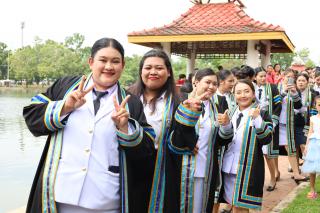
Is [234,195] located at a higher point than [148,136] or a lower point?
lower

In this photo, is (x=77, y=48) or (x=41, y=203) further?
(x=77, y=48)

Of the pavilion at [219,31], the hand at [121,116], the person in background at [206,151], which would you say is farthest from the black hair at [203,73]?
the pavilion at [219,31]

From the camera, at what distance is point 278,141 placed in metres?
5.84

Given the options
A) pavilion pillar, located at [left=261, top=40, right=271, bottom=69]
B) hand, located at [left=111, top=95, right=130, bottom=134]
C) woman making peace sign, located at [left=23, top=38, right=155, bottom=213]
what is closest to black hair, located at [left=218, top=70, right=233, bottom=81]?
woman making peace sign, located at [left=23, top=38, right=155, bottom=213]

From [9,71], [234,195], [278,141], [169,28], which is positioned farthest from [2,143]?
[9,71]

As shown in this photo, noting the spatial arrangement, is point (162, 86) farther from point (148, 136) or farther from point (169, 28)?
point (169, 28)

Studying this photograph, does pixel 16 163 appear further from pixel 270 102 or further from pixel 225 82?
pixel 225 82

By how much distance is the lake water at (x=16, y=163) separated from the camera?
625cm

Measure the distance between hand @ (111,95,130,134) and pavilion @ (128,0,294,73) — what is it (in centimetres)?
817

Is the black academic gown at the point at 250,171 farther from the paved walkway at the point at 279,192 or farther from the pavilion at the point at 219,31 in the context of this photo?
the pavilion at the point at 219,31

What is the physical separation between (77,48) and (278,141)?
2351 inches

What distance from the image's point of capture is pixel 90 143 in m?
2.19

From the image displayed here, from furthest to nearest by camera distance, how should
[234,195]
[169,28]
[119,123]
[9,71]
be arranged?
[9,71]
[169,28]
[234,195]
[119,123]

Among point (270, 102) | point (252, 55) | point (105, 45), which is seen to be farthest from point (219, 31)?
point (105, 45)
